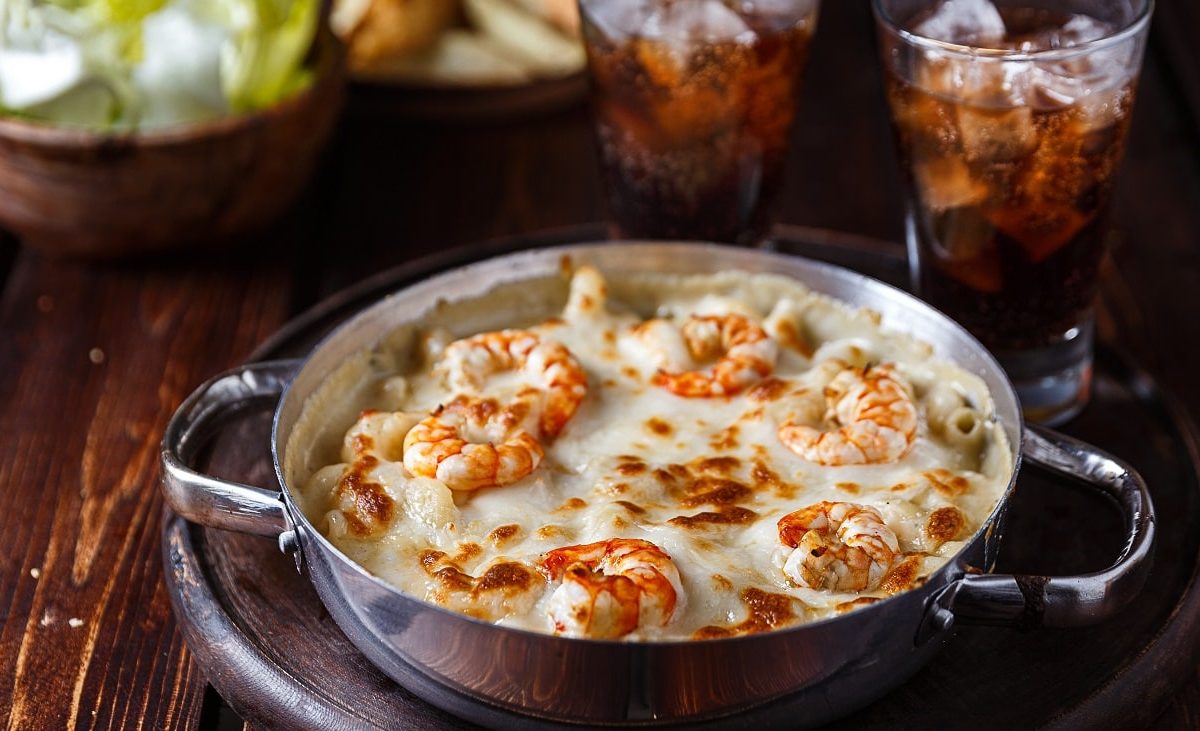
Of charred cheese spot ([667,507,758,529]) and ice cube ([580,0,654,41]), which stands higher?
ice cube ([580,0,654,41])

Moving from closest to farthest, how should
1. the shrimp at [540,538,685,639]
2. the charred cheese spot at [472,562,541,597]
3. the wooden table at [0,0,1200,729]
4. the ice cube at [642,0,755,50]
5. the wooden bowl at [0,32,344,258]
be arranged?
the shrimp at [540,538,685,639]
the charred cheese spot at [472,562,541,597]
the wooden table at [0,0,1200,729]
the ice cube at [642,0,755,50]
the wooden bowl at [0,32,344,258]

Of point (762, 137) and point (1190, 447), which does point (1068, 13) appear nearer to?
point (762, 137)

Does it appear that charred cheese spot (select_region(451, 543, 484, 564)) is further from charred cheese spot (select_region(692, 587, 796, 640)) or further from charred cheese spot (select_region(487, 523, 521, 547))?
charred cheese spot (select_region(692, 587, 796, 640))

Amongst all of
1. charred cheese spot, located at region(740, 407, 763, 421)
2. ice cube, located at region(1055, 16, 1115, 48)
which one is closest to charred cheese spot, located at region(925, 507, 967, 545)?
charred cheese spot, located at region(740, 407, 763, 421)

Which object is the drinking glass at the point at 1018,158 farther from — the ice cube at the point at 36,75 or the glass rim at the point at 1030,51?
the ice cube at the point at 36,75

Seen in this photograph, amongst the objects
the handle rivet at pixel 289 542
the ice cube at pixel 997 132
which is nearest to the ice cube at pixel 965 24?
the ice cube at pixel 997 132

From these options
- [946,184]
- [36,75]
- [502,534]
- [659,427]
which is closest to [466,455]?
[502,534]

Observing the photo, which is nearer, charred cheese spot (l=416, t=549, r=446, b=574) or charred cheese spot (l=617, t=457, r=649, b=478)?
charred cheese spot (l=416, t=549, r=446, b=574)
